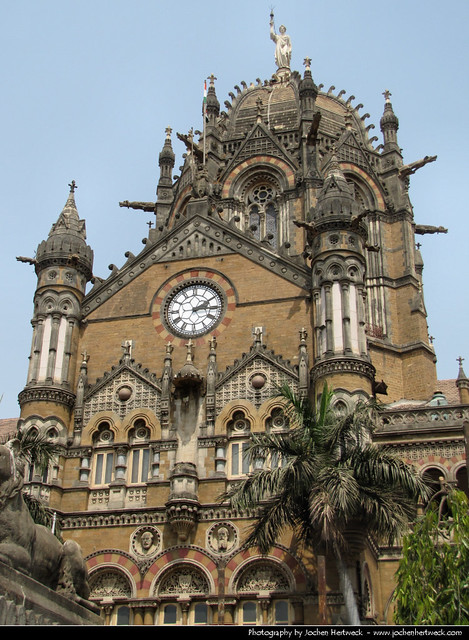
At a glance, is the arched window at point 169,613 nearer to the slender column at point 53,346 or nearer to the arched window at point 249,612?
the arched window at point 249,612

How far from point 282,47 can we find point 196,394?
40.4 meters

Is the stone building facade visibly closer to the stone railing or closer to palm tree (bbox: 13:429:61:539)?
the stone railing

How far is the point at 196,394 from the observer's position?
105ft

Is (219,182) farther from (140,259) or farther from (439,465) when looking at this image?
(439,465)

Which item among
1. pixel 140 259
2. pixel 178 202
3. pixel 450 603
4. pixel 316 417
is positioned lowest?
pixel 450 603

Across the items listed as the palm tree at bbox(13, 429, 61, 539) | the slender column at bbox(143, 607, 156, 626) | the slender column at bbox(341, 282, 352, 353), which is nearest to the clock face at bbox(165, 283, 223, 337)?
the slender column at bbox(341, 282, 352, 353)

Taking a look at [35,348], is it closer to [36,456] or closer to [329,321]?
[36,456]

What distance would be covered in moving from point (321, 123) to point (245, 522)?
31760 millimetres

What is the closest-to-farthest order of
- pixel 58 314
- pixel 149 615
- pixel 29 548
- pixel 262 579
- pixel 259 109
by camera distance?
pixel 29 548, pixel 262 579, pixel 149 615, pixel 58 314, pixel 259 109

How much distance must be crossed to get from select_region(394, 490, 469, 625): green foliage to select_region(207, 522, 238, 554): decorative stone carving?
8822 millimetres

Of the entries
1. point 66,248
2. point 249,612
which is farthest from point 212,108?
point 249,612

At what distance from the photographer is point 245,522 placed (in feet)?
95.4

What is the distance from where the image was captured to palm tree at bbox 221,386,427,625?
23.8 metres

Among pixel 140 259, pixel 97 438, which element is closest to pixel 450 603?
pixel 97 438
